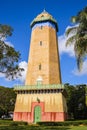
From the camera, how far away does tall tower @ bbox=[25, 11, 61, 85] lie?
135 ft

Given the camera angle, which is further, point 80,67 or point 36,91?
point 36,91

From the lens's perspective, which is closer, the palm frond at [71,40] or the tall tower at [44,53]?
the palm frond at [71,40]

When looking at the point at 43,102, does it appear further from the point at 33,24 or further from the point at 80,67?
the point at 80,67

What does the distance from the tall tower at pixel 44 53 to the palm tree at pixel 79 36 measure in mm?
17416

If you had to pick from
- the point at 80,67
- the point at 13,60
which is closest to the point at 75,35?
the point at 80,67

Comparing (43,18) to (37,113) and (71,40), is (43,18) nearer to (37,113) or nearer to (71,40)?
(37,113)

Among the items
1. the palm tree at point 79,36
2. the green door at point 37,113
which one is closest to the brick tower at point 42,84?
the green door at point 37,113

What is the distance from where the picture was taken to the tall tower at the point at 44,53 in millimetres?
41156

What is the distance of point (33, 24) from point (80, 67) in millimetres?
26240

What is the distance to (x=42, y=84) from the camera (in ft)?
132

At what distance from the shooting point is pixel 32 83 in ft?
135

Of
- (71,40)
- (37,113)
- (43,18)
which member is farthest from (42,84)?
(71,40)

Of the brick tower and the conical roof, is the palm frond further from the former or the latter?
the conical roof

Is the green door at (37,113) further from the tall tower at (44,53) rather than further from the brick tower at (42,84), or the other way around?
the tall tower at (44,53)
